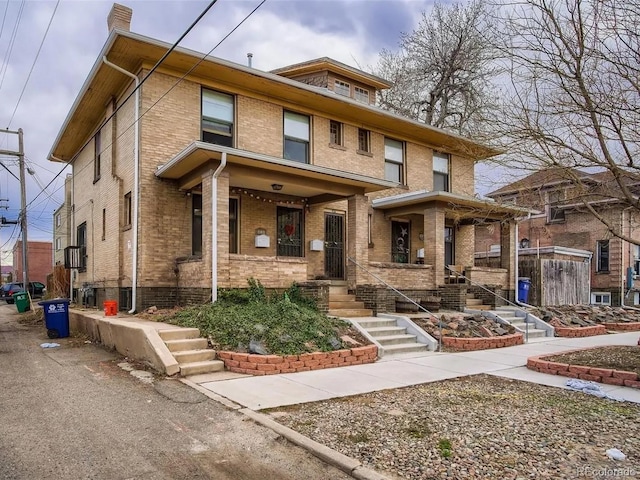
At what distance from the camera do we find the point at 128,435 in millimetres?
4758

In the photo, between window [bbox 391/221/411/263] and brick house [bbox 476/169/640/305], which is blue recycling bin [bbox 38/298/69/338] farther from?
brick house [bbox 476/169/640/305]

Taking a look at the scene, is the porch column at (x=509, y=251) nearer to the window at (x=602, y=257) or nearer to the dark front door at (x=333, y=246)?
the dark front door at (x=333, y=246)

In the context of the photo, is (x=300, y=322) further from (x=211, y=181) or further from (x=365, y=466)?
(x=365, y=466)

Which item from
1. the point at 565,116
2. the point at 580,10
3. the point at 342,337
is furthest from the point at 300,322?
the point at 580,10

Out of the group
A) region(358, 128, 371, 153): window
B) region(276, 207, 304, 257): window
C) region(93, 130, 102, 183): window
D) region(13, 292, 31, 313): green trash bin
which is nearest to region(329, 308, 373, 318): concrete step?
region(276, 207, 304, 257): window

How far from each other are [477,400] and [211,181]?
7.06m

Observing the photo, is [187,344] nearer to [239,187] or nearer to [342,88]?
[239,187]

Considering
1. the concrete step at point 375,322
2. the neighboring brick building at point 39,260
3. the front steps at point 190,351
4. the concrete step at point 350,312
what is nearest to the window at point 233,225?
the concrete step at point 350,312

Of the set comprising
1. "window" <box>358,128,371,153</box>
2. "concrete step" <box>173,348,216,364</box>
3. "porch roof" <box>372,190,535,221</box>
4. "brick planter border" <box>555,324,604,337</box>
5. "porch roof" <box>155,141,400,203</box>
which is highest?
"window" <box>358,128,371,153</box>

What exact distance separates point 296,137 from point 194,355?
8586mm

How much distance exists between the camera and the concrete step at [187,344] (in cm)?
801

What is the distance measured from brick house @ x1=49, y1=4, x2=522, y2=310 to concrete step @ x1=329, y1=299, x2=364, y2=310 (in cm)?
29

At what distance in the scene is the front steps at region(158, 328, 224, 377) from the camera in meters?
7.54

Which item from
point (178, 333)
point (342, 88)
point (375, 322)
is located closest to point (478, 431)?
point (178, 333)
